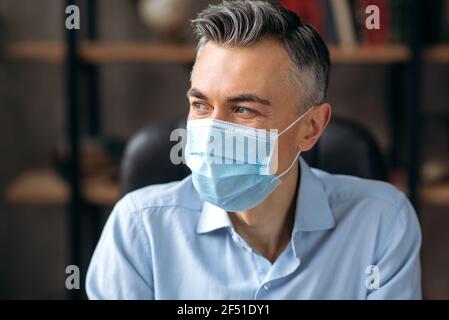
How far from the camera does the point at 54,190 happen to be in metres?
1.99

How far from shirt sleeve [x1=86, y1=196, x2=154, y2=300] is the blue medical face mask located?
0.12 m

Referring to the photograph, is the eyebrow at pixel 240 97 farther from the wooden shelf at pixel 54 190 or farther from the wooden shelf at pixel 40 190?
the wooden shelf at pixel 40 190

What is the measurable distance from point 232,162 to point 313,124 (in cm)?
13

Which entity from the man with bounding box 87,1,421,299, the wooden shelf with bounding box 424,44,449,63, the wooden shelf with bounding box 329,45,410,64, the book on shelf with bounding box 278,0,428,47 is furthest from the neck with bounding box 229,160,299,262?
the wooden shelf with bounding box 424,44,449,63

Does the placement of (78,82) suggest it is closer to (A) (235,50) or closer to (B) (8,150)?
(B) (8,150)

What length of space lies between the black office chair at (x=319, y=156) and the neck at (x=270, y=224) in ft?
0.48

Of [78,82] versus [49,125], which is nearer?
[78,82]

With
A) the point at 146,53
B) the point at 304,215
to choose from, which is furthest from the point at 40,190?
the point at 304,215

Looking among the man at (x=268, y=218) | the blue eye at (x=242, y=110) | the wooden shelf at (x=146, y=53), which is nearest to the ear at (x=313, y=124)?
the man at (x=268, y=218)

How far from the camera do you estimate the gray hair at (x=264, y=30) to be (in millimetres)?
896

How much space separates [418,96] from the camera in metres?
1.88

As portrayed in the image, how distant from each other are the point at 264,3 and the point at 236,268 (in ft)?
1.19

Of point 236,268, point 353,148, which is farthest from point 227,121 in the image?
point 353,148
